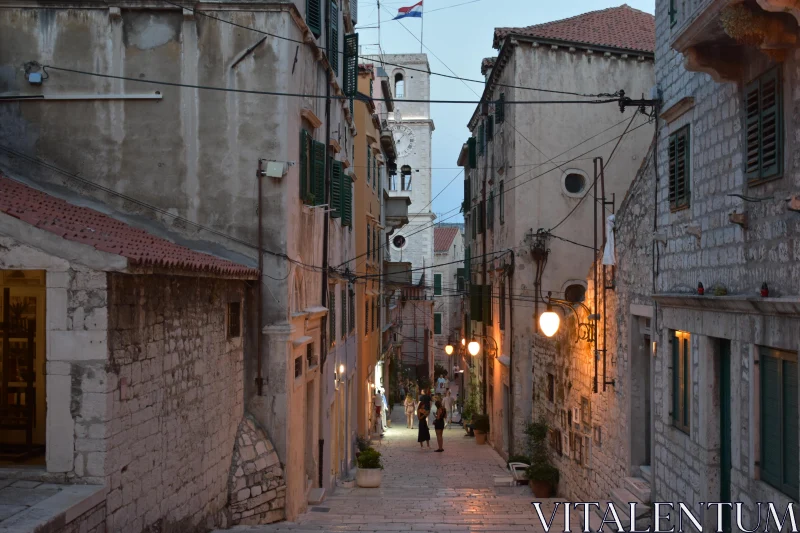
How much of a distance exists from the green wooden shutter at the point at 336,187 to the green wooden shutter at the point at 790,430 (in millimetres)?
12618

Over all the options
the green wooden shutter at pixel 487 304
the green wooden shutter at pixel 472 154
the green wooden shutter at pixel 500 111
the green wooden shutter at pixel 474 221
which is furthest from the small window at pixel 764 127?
the green wooden shutter at pixel 472 154

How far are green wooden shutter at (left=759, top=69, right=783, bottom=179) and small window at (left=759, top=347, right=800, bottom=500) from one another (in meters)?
1.75

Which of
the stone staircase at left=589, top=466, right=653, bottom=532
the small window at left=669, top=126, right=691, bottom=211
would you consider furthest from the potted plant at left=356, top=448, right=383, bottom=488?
the small window at left=669, top=126, right=691, bottom=211

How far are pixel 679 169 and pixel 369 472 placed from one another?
12094mm

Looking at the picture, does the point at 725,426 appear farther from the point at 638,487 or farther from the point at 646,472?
the point at 646,472

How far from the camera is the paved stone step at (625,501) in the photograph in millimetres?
11719

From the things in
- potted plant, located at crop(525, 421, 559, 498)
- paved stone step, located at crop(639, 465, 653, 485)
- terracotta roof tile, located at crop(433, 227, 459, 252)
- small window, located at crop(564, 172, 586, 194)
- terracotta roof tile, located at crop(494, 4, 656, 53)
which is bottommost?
potted plant, located at crop(525, 421, 559, 498)

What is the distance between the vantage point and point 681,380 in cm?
1097

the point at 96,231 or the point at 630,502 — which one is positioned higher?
the point at 96,231

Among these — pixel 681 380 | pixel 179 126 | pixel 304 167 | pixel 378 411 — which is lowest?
pixel 378 411

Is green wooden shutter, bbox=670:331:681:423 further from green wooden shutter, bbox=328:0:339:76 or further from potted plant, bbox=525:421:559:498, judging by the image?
green wooden shutter, bbox=328:0:339:76

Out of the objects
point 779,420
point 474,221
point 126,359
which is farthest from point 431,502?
point 474,221

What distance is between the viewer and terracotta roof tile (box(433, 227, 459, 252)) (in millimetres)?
69625

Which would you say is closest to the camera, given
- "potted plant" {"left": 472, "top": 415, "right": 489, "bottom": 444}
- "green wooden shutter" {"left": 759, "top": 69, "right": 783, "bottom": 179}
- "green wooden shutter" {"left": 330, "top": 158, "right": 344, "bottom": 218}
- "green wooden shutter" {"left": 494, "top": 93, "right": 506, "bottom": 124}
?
"green wooden shutter" {"left": 759, "top": 69, "right": 783, "bottom": 179}
